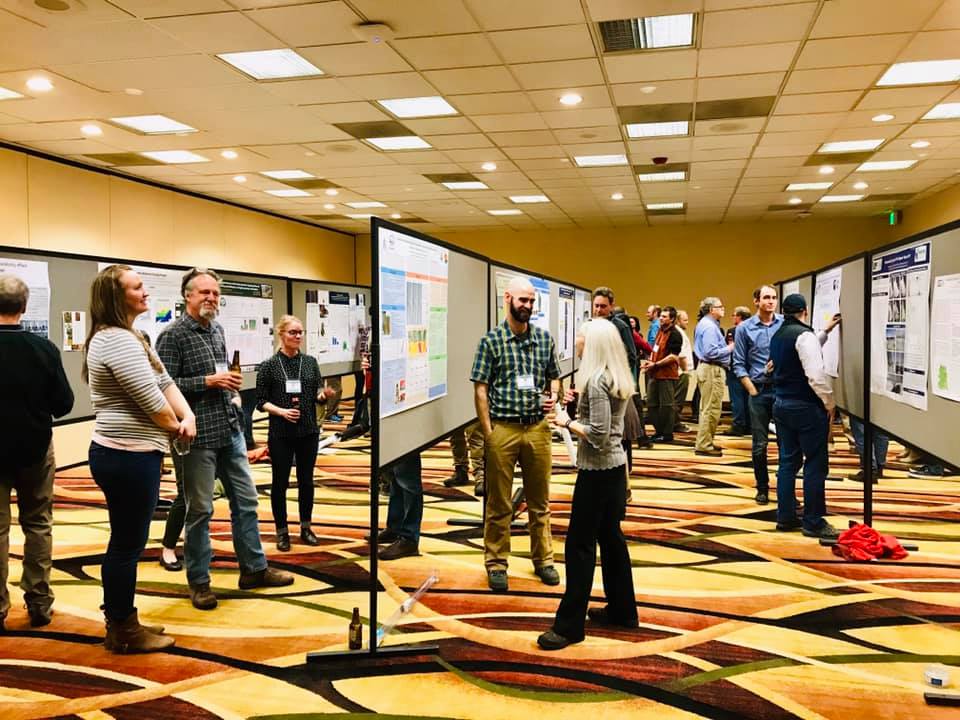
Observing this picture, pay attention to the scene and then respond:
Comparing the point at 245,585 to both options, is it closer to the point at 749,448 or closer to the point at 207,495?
the point at 207,495

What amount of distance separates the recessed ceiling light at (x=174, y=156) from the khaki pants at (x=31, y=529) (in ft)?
19.5

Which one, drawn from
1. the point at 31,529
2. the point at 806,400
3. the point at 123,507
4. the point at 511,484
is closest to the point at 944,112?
the point at 806,400

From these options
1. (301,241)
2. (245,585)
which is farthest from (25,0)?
(301,241)

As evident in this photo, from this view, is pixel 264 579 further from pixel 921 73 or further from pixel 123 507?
pixel 921 73

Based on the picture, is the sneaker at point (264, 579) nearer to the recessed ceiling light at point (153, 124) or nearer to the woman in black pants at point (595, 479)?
the woman in black pants at point (595, 479)

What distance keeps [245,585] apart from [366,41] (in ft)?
11.8

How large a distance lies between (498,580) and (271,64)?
419 centimetres

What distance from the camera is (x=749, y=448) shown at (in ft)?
28.2

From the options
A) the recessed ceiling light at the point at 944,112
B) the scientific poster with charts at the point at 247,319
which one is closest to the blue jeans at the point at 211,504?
the scientific poster with charts at the point at 247,319

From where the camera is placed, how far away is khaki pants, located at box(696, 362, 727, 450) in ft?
26.1

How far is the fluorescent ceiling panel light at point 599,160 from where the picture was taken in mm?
8766

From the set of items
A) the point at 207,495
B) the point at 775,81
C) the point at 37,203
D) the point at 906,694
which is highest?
the point at 775,81

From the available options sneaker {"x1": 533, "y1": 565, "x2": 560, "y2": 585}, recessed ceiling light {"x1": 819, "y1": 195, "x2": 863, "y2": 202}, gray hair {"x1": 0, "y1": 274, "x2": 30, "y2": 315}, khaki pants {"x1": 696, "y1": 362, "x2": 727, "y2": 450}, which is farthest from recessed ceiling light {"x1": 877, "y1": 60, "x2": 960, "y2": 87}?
gray hair {"x1": 0, "y1": 274, "x2": 30, "y2": 315}

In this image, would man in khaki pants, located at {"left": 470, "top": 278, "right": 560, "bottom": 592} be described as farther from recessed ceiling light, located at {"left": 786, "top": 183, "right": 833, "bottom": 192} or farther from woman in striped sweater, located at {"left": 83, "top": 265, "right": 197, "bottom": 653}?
recessed ceiling light, located at {"left": 786, "top": 183, "right": 833, "bottom": 192}
